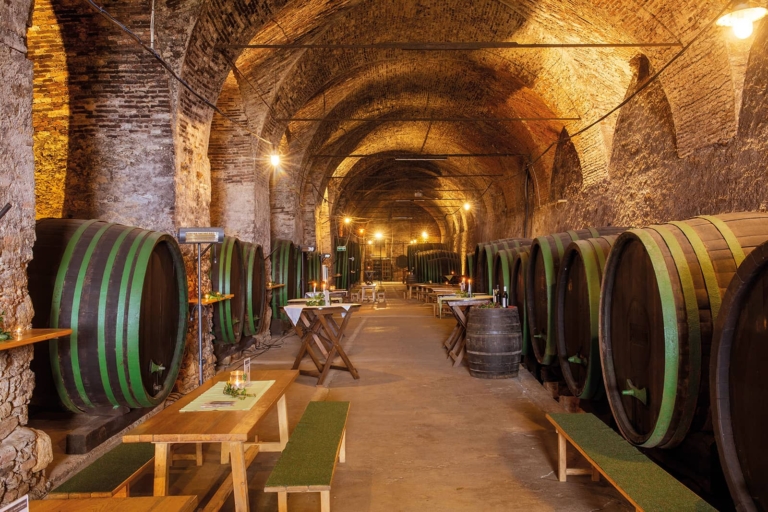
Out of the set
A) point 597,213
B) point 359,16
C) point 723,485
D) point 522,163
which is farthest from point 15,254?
point 522,163

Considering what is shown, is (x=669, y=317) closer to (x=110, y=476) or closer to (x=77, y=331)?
(x=110, y=476)

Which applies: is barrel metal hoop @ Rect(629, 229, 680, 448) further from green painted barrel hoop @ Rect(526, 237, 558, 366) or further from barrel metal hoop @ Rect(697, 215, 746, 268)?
green painted barrel hoop @ Rect(526, 237, 558, 366)

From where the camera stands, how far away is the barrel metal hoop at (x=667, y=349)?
101 inches

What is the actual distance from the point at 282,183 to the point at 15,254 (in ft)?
32.9

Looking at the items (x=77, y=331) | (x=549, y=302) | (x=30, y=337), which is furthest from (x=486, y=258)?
(x=30, y=337)

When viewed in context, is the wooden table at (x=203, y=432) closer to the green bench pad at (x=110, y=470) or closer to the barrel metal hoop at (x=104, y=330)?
the green bench pad at (x=110, y=470)

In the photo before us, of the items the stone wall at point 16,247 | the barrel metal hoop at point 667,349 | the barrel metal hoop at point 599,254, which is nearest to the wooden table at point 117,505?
the stone wall at point 16,247

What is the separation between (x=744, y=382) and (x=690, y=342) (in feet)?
2.06

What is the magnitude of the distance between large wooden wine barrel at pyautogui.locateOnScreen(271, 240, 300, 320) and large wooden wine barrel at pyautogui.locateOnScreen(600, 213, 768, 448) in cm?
734

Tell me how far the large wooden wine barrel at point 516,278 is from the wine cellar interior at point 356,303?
0.12ft

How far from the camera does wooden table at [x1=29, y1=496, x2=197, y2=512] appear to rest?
178 cm

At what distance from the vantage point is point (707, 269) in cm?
268

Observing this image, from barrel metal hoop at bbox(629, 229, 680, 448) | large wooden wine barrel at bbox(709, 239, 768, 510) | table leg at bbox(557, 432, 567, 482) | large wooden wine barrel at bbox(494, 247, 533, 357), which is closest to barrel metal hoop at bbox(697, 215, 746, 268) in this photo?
barrel metal hoop at bbox(629, 229, 680, 448)

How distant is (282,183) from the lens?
12.9 meters
